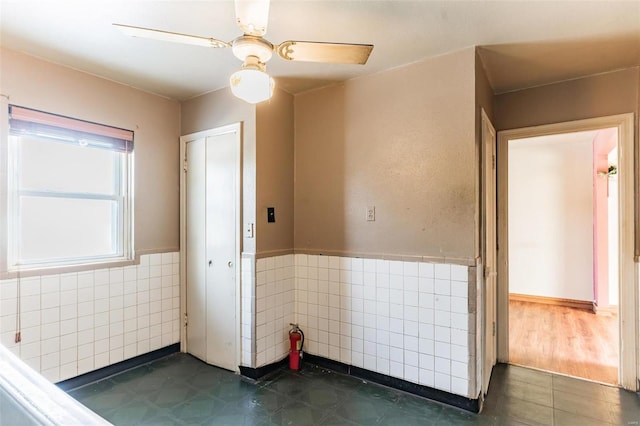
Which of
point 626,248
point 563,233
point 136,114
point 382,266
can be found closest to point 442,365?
point 382,266

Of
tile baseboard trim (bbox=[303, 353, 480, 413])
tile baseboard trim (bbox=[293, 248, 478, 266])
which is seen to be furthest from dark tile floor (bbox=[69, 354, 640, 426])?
tile baseboard trim (bbox=[293, 248, 478, 266])

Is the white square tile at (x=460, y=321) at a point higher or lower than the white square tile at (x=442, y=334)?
higher

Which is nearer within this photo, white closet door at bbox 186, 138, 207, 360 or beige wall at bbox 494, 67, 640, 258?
beige wall at bbox 494, 67, 640, 258

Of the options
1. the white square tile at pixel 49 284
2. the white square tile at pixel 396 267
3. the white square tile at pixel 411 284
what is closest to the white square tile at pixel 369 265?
the white square tile at pixel 396 267

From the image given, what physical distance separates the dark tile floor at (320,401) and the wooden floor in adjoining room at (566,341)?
9.8 inches

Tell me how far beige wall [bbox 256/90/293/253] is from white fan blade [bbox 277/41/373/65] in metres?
1.23

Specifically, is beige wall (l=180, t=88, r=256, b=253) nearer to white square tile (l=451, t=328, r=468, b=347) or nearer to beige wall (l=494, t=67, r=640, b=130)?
white square tile (l=451, t=328, r=468, b=347)

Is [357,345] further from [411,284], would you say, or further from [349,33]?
[349,33]

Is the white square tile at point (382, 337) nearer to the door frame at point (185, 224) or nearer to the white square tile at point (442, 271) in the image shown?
the white square tile at point (442, 271)

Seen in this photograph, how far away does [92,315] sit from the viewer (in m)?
2.61

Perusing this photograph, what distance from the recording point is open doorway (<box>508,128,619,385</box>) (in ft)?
14.5

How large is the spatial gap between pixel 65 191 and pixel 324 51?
7.59 feet

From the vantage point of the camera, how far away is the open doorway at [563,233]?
4.41m

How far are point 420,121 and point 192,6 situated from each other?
5.34 feet
